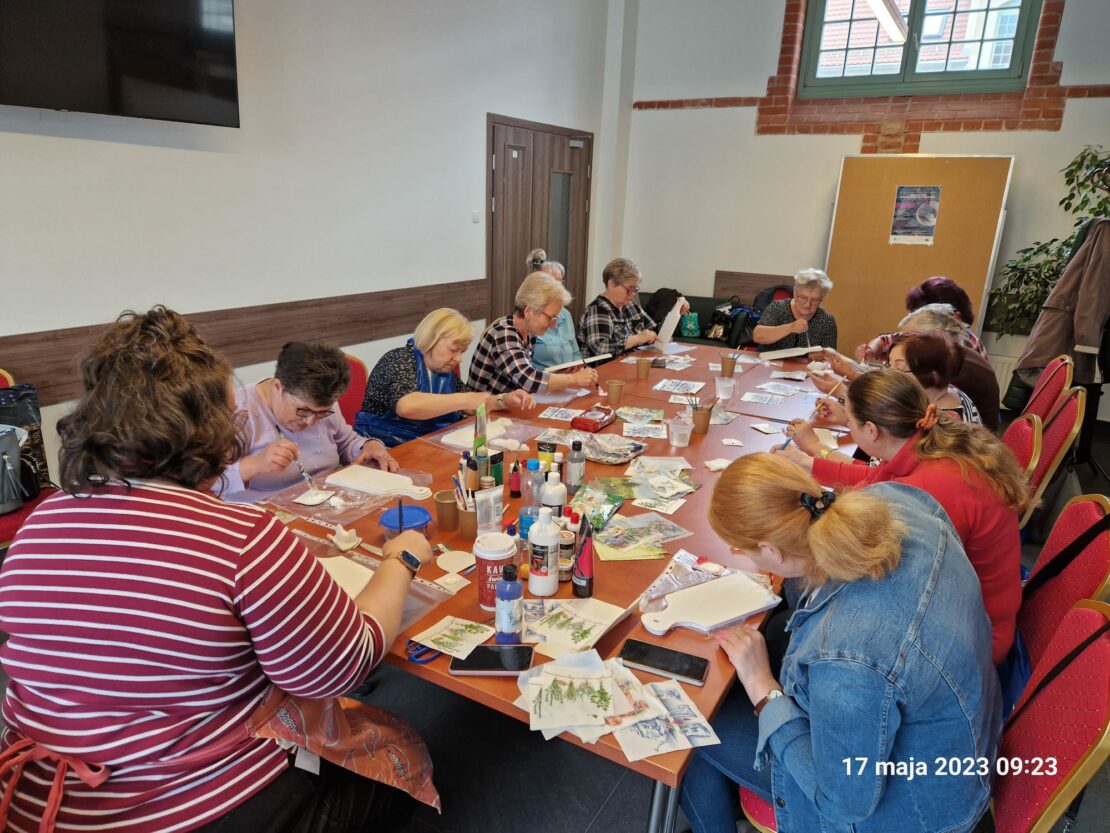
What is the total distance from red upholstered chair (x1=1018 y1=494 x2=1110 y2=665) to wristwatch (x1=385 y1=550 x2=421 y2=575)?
139 cm

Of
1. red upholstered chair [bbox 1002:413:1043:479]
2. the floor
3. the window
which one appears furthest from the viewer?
the window

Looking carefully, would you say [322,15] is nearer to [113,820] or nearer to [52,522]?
[52,522]

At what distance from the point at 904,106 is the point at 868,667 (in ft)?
18.8

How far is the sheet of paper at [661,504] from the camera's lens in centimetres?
200

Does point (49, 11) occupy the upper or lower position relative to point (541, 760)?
upper

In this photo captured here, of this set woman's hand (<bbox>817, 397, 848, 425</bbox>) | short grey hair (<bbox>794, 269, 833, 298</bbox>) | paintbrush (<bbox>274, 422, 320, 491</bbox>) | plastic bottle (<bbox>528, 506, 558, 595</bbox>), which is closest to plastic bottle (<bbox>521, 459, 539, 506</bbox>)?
plastic bottle (<bbox>528, 506, 558, 595</bbox>)

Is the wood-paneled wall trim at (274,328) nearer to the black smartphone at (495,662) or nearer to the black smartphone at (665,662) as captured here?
the black smartphone at (495,662)

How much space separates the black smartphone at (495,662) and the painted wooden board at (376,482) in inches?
30.5

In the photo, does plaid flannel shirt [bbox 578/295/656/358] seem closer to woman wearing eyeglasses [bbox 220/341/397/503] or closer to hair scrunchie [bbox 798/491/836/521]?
woman wearing eyeglasses [bbox 220/341/397/503]

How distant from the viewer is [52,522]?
1.01 meters

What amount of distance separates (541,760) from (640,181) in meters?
5.79

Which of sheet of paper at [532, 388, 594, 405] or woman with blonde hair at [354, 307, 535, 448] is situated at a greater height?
woman with blonde hair at [354, 307, 535, 448]

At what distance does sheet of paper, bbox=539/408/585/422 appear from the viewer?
2.80 metres

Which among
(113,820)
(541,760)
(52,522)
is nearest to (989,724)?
(541,760)
